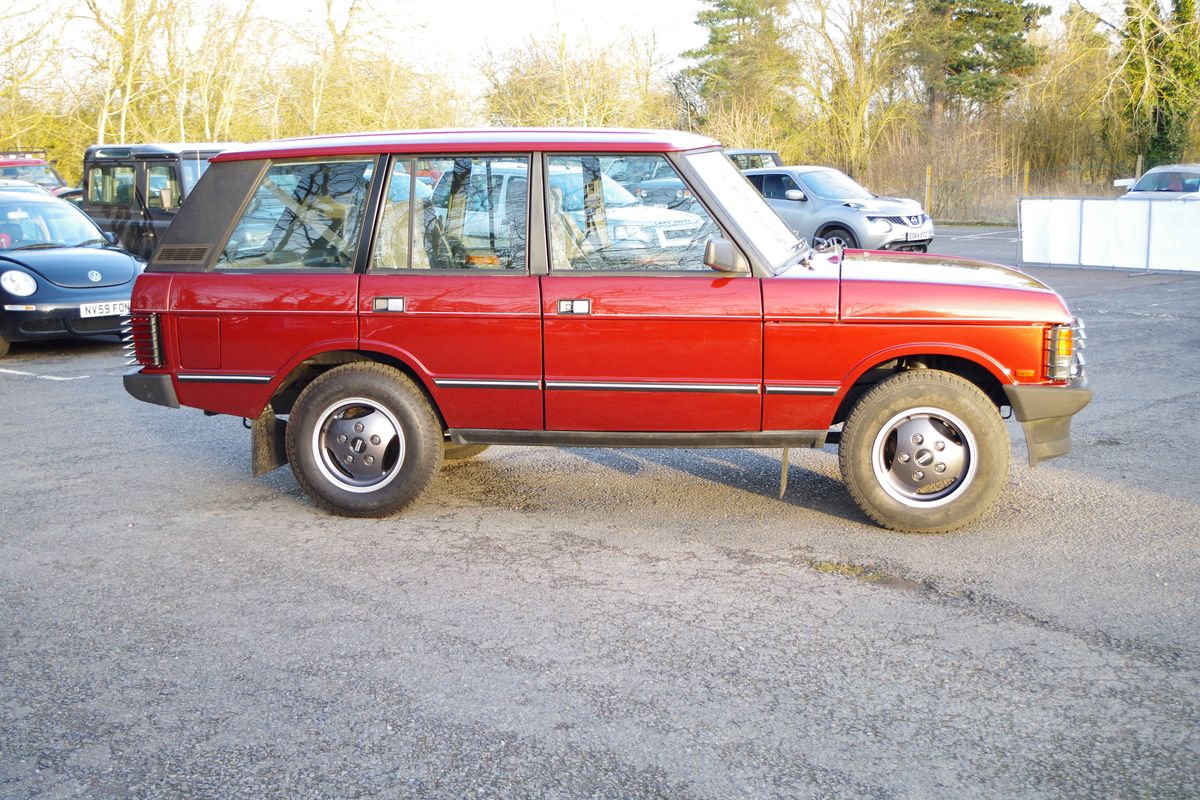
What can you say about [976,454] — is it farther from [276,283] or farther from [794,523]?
[276,283]

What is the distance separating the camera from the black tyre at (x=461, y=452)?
23.2 ft

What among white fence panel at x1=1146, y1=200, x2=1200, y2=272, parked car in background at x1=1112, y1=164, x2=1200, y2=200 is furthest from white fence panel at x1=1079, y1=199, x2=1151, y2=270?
parked car in background at x1=1112, y1=164, x2=1200, y2=200

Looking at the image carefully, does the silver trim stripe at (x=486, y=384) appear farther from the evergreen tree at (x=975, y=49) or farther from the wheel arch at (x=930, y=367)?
the evergreen tree at (x=975, y=49)

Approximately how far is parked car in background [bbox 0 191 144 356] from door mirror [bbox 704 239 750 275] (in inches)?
Answer: 319

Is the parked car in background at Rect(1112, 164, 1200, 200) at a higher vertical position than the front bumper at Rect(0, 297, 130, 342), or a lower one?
higher

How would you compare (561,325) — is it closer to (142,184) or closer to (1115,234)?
(142,184)

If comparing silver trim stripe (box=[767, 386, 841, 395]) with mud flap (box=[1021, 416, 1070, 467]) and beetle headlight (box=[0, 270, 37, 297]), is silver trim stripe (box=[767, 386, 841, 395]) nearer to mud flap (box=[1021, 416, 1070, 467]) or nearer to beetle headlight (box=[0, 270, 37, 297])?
mud flap (box=[1021, 416, 1070, 467])

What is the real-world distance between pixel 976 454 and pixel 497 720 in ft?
9.59

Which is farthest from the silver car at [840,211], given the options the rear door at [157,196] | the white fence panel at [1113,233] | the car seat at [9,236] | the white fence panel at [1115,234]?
the car seat at [9,236]

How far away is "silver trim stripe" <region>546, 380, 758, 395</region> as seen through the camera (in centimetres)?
570

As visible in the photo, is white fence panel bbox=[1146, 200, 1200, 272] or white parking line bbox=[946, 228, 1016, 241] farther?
white parking line bbox=[946, 228, 1016, 241]

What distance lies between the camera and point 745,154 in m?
25.2

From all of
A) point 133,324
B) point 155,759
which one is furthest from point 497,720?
point 133,324

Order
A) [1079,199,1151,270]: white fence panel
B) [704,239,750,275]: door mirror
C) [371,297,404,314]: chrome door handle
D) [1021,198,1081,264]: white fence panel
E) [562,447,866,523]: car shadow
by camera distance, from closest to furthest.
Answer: [704,239,750,275]: door mirror, [371,297,404,314]: chrome door handle, [562,447,866,523]: car shadow, [1079,199,1151,270]: white fence panel, [1021,198,1081,264]: white fence panel
